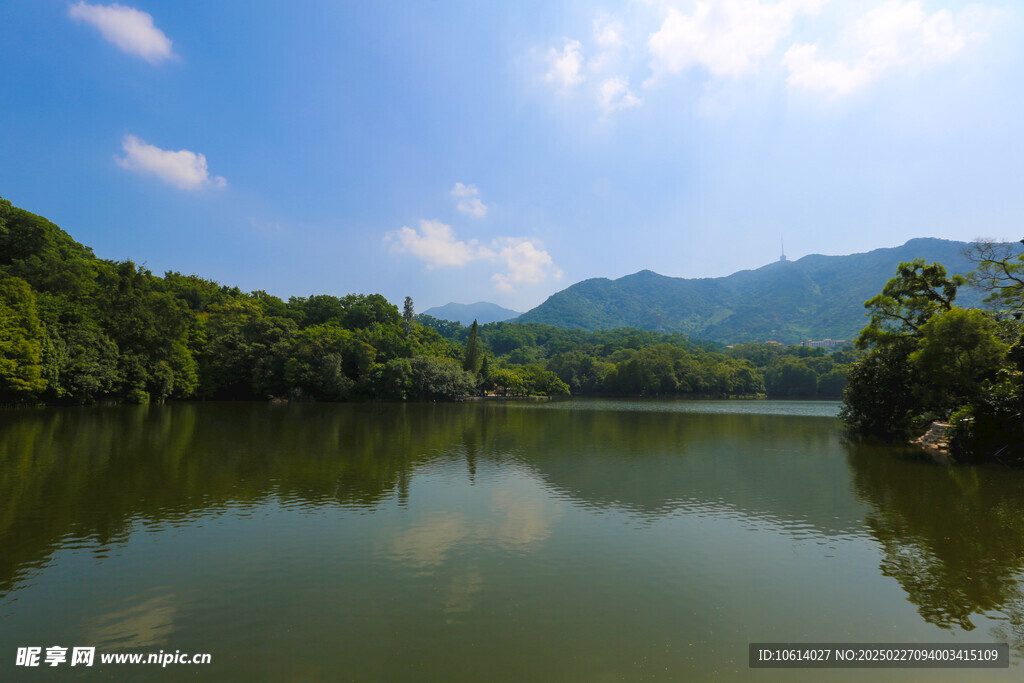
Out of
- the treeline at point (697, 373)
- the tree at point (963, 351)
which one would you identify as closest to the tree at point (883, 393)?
the tree at point (963, 351)

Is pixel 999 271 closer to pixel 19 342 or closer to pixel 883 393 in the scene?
pixel 883 393

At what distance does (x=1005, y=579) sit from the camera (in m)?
9.85

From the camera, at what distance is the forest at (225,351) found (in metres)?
46.0

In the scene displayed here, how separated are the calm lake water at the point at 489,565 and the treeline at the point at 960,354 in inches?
159

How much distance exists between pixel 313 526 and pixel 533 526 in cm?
566

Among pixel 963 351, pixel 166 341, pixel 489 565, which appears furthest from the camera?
pixel 166 341

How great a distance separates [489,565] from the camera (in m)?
10.2

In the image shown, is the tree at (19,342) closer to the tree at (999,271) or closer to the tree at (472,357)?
the tree at (472,357)

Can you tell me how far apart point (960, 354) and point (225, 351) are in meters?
76.4

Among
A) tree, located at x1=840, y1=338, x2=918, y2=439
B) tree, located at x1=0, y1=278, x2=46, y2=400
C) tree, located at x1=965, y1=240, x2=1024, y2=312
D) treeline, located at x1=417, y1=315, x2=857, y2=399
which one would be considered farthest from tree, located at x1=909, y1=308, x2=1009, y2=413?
treeline, located at x1=417, y1=315, x2=857, y2=399

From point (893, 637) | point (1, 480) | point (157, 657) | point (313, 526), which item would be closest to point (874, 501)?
point (893, 637)

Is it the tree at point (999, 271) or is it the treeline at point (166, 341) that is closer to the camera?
the tree at point (999, 271)

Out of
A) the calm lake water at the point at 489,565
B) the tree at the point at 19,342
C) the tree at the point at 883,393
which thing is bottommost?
the calm lake water at the point at 489,565

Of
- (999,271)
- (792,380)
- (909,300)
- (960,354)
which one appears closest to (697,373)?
(792,380)
